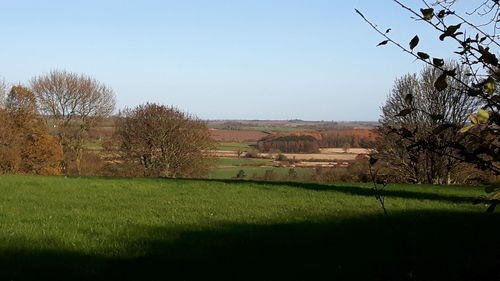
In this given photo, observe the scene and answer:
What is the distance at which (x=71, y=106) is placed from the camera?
42844 mm

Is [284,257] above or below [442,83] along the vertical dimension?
below

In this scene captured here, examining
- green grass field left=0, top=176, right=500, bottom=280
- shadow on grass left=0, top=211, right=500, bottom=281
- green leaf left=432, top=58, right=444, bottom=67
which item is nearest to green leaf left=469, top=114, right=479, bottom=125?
green leaf left=432, top=58, right=444, bottom=67

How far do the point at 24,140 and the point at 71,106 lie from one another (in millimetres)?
7242

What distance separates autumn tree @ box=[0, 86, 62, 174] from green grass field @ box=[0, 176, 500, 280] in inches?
895

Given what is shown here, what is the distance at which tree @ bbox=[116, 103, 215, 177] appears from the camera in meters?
35.6

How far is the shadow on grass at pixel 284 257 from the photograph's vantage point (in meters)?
5.69

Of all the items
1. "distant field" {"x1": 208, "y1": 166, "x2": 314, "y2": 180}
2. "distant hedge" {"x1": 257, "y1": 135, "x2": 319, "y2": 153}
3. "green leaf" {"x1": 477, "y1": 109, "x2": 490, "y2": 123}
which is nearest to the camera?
"green leaf" {"x1": 477, "y1": 109, "x2": 490, "y2": 123}

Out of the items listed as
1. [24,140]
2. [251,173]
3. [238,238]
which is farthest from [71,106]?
[238,238]

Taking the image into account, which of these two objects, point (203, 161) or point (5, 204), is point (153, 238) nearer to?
point (5, 204)

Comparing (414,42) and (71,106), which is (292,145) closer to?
(71,106)

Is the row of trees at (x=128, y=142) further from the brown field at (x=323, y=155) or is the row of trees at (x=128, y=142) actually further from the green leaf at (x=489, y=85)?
the green leaf at (x=489, y=85)

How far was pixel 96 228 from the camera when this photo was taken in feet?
28.3

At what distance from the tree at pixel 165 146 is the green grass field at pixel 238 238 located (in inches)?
815

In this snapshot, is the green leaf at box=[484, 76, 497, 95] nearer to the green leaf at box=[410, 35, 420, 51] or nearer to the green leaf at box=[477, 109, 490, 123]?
the green leaf at box=[477, 109, 490, 123]
